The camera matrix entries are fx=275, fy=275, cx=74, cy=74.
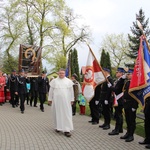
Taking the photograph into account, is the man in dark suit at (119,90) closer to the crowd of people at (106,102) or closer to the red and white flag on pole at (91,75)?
the crowd of people at (106,102)

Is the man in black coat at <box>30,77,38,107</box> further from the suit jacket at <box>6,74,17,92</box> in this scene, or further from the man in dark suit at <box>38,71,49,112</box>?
the man in dark suit at <box>38,71,49,112</box>

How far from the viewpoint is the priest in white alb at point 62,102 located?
8.19m

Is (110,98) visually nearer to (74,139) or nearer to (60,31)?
(74,139)

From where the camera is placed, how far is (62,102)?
27.3ft

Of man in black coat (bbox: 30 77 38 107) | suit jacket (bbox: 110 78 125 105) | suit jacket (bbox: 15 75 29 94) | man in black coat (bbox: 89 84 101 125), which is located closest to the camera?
suit jacket (bbox: 110 78 125 105)

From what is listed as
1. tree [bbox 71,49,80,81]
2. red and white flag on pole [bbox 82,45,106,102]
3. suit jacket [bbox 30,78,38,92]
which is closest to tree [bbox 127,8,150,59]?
tree [bbox 71,49,80,81]

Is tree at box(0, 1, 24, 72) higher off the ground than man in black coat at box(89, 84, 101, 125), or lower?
higher

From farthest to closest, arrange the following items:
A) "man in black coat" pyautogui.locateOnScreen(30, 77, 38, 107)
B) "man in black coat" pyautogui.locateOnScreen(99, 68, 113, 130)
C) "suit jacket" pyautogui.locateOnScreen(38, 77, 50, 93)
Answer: "man in black coat" pyautogui.locateOnScreen(30, 77, 38, 107) < "suit jacket" pyautogui.locateOnScreen(38, 77, 50, 93) < "man in black coat" pyautogui.locateOnScreen(99, 68, 113, 130)

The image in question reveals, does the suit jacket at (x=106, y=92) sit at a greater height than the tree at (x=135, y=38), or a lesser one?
lesser

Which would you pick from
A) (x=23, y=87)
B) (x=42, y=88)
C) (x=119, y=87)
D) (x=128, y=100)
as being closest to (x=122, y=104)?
(x=119, y=87)

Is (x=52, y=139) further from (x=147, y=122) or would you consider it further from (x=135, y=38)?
(x=135, y=38)

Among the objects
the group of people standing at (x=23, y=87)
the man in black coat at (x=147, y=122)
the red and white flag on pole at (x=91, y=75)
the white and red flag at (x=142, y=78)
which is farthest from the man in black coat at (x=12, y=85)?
the man in black coat at (x=147, y=122)

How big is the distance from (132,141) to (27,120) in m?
4.62

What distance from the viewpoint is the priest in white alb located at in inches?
323
